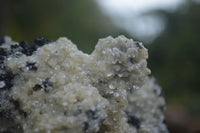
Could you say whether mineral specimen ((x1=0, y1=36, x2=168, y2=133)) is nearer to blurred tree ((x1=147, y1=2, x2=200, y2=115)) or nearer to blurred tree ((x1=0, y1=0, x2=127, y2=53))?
blurred tree ((x1=0, y1=0, x2=127, y2=53))

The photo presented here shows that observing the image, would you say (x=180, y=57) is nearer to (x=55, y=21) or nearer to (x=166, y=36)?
(x=166, y=36)

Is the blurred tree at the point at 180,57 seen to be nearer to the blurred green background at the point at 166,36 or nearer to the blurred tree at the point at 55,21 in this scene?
the blurred green background at the point at 166,36

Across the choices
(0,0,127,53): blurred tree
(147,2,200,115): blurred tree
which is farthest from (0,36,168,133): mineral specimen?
(147,2,200,115): blurred tree

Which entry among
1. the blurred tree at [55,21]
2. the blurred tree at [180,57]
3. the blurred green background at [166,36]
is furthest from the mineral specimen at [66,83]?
the blurred tree at [180,57]

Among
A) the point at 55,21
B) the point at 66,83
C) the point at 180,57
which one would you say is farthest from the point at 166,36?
the point at 66,83

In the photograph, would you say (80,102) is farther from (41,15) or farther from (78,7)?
(78,7)

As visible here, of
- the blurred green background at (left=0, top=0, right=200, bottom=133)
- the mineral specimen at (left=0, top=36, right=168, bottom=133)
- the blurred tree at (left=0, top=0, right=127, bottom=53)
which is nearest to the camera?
the mineral specimen at (left=0, top=36, right=168, bottom=133)
